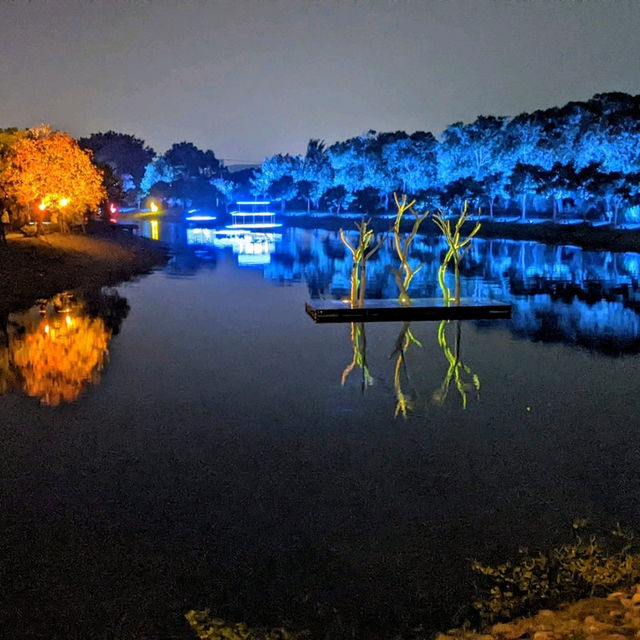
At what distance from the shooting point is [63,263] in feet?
101

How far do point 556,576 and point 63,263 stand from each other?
28.1 meters

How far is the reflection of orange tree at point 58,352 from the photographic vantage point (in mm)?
12400

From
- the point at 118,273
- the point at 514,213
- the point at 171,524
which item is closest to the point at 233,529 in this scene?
the point at 171,524

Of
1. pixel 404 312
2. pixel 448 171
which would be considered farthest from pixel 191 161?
pixel 404 312

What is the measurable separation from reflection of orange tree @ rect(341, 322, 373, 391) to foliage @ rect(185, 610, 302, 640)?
7039 mm

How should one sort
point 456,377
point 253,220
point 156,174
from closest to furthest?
point 456,377
point 253,220
point 156,174

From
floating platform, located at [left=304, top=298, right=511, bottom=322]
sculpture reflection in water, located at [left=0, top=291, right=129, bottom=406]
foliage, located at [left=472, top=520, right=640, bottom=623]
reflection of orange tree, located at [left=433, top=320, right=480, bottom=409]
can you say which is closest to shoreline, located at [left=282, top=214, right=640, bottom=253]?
floating platform, located at [left=304, top=298, right=511, bottom=322]

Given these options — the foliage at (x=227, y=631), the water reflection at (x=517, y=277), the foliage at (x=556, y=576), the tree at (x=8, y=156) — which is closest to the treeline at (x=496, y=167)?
the water reflection at (x=517, y=277)

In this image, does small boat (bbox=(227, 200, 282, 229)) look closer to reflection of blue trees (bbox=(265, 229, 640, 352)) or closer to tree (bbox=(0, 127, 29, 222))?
reflection of blue trees (bbox=(265, 229, 640, 352))

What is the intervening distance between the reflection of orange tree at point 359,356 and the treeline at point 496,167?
1602 inches

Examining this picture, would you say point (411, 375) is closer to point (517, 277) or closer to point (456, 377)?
point (456, 377)

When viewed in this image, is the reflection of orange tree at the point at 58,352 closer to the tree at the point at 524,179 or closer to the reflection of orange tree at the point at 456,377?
the reflection of orange tree at the point at 456,377

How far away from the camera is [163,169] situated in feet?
413

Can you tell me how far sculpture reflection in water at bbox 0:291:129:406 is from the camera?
1255 cm
